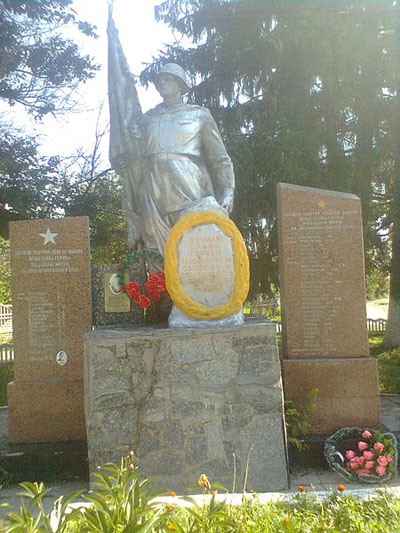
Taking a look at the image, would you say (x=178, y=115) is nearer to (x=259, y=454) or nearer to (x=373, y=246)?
(x=259, y=454)

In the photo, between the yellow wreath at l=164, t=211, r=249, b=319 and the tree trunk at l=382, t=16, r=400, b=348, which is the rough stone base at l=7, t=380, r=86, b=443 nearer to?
the yellow wreath at l=164, t=211, r=249, b=319

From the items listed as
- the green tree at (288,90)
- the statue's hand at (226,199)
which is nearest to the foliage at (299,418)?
the statue's hand at (226,199)

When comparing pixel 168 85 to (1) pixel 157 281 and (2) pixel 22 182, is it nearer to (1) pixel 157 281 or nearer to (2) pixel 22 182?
(1) pixel 157 281

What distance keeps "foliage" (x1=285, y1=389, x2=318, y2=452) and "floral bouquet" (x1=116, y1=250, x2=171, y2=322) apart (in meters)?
1.38

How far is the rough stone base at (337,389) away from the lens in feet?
14.1

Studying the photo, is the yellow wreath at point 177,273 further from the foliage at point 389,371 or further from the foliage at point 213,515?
the foliage at point 389,371

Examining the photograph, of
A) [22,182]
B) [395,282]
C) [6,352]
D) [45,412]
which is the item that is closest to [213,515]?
[45,412]

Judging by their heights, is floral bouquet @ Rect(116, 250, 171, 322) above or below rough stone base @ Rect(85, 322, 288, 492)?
above

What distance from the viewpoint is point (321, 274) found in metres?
4.60

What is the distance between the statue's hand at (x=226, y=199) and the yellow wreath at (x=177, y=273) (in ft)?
2.22

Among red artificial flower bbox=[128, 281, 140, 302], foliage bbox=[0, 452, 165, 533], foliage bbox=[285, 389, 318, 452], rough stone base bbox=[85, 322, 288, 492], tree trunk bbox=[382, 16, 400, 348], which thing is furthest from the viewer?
tree trunk bbox=[382, 16, 400, 348]

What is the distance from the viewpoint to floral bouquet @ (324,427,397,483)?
3.62 metres

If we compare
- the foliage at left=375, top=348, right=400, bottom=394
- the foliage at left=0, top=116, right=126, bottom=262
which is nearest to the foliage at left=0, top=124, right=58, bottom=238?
the foliage at left=0, top=116, right=126, bottom=262

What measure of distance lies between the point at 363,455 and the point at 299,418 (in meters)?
0.61
